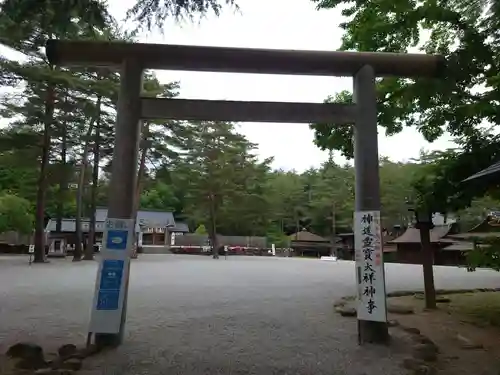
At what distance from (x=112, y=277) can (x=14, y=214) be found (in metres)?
24.5

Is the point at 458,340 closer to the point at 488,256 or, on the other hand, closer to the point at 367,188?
the point at 488,256

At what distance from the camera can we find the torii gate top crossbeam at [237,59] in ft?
18.7

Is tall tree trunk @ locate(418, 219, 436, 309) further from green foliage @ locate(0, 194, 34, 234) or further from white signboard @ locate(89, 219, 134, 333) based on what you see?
green foliage @ locate(0, 194, 34, 234)

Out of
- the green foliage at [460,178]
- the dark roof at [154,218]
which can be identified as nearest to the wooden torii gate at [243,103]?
the green foliage at [460,178]

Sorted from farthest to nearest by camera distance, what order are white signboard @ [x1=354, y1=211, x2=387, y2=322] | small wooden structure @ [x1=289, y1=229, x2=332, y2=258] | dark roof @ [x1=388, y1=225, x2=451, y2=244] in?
small wooden structure @ [x1=289, y1=229, x2=332, y2=258], dark roof @ [x1=388, y1=225, x2=451, y2=244], white signboard @ [x1=354, y1=211, x2=387, y2=322]

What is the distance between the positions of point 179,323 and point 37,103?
54.1 feet

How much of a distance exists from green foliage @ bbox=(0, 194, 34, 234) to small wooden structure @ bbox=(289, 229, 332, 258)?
912 inches

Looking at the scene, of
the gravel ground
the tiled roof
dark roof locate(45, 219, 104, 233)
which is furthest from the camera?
the tiled roof

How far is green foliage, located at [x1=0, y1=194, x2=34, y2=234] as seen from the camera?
85.3 feet

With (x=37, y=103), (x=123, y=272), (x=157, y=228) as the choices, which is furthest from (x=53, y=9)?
(x=157, y=228)

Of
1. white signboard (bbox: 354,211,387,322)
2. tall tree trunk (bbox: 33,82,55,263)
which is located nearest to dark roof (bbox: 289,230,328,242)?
tall tree trunk (bbox: 33,82,55,263)

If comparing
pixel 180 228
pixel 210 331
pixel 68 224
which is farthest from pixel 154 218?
pixel 210 331

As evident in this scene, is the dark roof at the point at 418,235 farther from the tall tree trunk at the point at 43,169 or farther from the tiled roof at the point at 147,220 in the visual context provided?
the tall tree trunk at the point at 43,169

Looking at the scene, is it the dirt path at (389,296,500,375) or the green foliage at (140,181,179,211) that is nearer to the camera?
the dirt path at (389,296,500,375)
